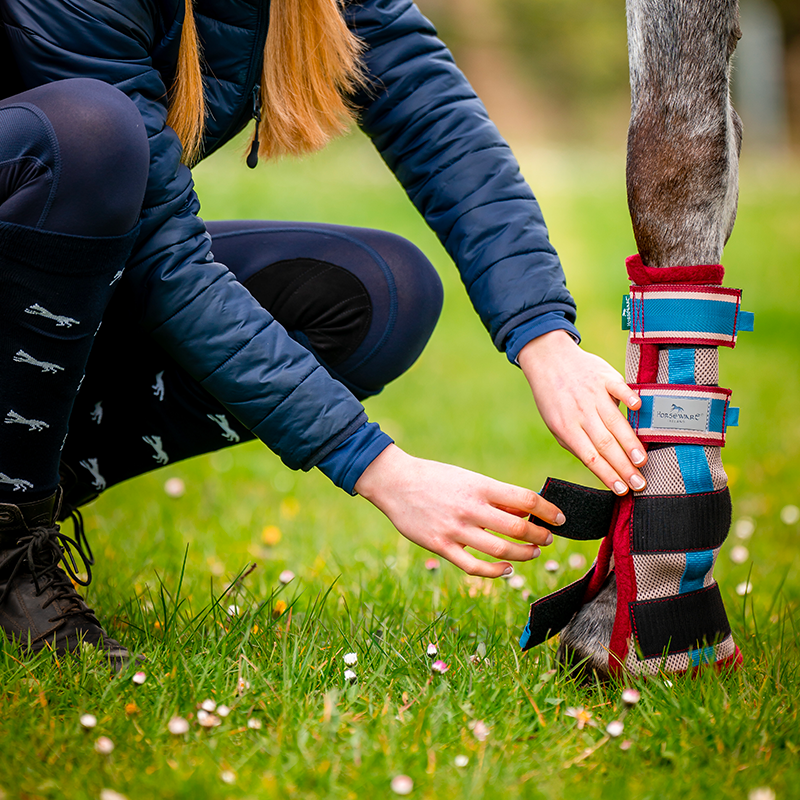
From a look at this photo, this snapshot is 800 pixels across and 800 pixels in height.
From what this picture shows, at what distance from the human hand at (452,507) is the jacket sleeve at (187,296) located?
0.40 feet

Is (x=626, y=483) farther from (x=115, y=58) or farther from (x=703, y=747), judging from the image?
(x=115, y=58)

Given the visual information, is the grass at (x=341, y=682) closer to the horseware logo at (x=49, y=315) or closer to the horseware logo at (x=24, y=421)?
the horseware logo at (x=24, y=421)

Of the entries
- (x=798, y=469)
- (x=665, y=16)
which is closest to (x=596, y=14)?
(x=798, y=469)

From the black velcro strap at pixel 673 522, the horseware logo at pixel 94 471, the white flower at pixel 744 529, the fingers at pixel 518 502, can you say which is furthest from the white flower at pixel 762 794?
the white flower at pixel 744 529

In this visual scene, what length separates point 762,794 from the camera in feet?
4.34

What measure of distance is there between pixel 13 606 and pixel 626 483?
1320 mm

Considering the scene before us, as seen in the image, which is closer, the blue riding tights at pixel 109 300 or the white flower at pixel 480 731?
the white flower at pixel 480 731

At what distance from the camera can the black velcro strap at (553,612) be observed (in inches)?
71.2

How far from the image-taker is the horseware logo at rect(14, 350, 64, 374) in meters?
1.68

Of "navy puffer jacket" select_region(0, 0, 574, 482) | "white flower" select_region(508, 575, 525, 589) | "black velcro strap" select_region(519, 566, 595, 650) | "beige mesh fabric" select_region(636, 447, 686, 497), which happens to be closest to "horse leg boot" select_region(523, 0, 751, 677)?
"beige mesh fabric" select_region(636, 447, 686, 497)

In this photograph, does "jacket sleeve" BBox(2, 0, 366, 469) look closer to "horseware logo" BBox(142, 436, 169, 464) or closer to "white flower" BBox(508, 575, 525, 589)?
"horseware logo" BBox(142, 436, 169, 464)

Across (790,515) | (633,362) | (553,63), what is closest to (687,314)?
(633,362)

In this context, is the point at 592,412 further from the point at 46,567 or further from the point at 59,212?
the point at 46,567

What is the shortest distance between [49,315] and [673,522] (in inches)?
51.0
